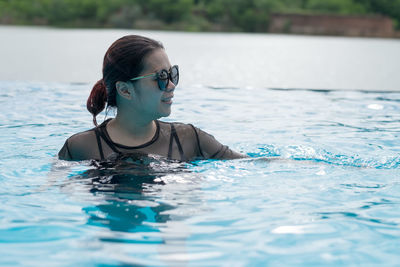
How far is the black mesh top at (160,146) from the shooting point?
2701 millimetres

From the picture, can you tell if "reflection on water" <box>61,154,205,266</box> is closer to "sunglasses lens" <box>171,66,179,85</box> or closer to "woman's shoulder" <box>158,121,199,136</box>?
"woman's shoulder" <box>158,121,199,136</box>

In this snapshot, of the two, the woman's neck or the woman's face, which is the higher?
the woman's face

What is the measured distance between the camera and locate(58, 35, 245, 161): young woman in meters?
2.58

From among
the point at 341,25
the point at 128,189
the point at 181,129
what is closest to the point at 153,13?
the point at 341,25

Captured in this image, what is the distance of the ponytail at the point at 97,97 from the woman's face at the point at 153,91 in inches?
7.5

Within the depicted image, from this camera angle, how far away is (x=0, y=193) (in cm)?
264

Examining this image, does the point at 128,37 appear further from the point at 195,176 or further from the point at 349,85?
the point at 349,85

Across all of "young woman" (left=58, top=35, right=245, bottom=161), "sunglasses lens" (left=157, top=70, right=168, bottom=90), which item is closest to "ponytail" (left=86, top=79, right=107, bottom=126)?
"young woman" (left=58, top=35, right=245, bottom=161)

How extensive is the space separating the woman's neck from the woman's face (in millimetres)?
83

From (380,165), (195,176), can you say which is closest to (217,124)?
(380,165)

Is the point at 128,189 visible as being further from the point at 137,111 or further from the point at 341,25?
the point at 341,25

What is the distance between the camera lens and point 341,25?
29312mm

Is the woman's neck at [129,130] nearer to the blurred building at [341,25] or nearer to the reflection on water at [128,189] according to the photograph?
the reflection on water at [128,189]

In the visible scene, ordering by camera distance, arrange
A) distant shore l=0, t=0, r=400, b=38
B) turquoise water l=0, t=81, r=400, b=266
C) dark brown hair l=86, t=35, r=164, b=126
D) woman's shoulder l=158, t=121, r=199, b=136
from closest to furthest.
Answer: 1. turquoise water l=0, t=81, r=400, b=266
2. dark brown hair l=86, t=35, r=164, b=126
3. woman's shoulder l=158, t=121, r=199, b=136
4. distant shore l=0, t=0, r=400, b=38
